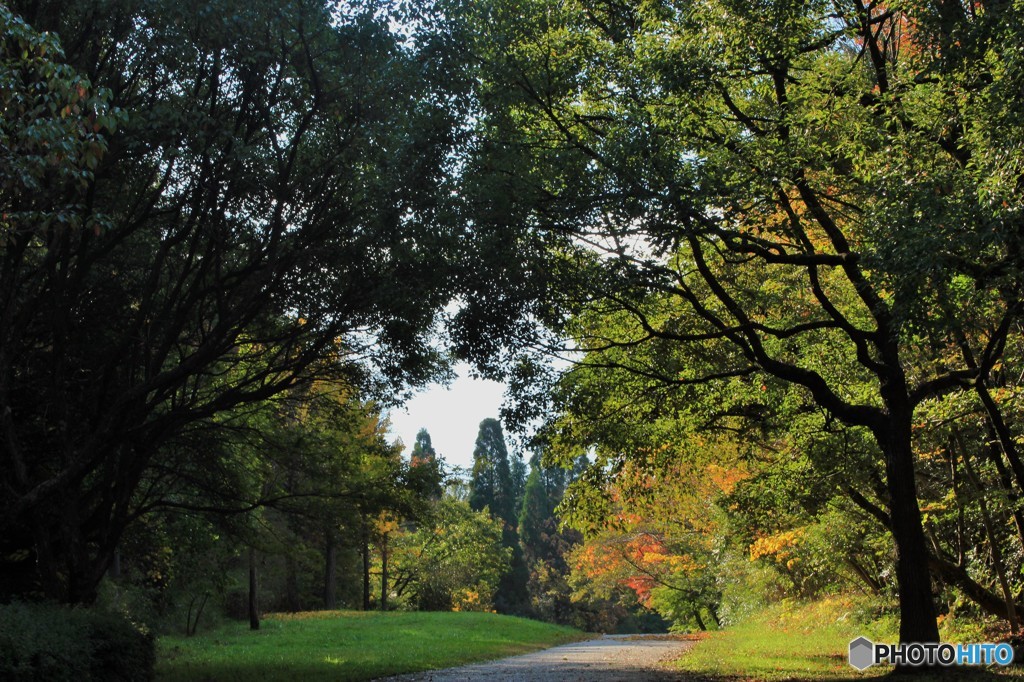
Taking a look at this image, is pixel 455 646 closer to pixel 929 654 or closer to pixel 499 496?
pixel 929 654

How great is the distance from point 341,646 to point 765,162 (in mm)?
16764

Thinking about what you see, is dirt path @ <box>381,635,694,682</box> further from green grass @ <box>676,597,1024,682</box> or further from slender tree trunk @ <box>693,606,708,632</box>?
slender tree trunk @ <box>693,606,708,632</box>

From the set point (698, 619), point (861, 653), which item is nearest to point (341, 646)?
point (861, 653)

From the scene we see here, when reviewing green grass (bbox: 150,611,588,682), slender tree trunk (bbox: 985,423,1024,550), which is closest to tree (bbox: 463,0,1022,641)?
slender tree trunk (bbox: 985,423,1024,550)

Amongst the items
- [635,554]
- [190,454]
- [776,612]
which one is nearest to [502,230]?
[190,454]

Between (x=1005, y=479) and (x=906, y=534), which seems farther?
(x=1005, y=479)

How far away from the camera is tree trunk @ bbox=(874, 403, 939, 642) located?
39.0ft

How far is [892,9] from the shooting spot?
34.5ft

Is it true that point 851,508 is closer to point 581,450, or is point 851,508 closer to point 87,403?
point 581,450

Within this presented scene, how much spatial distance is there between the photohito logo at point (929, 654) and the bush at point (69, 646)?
1046cm

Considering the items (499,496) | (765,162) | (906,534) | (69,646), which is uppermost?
(765,162)

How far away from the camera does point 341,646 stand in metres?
21.8

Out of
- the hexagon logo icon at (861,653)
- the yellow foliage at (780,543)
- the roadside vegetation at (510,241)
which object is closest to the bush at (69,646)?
the roadside vegetation at (510,241)

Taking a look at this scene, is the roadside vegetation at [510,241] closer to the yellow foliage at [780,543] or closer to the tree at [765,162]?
the tree at [765,162]
